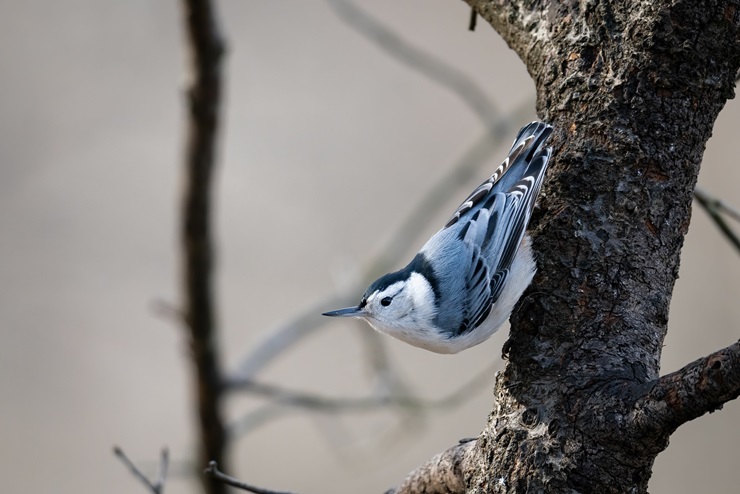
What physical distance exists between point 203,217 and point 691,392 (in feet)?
6.36

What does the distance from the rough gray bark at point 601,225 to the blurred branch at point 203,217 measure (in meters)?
1.30

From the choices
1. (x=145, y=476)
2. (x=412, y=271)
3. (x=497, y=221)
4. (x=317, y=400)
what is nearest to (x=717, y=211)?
(x=497, y=221)

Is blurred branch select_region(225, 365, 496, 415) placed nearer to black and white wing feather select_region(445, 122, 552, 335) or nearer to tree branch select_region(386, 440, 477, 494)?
black and white wing feather select_region(445, 122, 552, 335)

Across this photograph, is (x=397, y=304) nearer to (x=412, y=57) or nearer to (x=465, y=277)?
(x=465, y=277)

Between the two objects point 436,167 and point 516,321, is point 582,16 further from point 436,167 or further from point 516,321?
point 436,167

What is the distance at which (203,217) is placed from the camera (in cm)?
272

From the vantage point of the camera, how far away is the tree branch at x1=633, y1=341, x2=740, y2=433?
1021 mm

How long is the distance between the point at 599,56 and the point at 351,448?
2241mm

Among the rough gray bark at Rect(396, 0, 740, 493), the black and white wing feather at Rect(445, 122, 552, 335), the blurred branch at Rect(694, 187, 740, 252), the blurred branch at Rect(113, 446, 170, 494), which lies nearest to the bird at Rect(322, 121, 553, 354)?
the black and white wing feather at Rect(445, 122, 552, 335)

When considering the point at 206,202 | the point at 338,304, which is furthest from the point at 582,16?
the point at 338,304

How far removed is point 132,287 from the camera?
5.09 meters

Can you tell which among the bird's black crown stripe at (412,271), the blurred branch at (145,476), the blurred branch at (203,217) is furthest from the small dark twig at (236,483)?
the blurred branch at (203,217)

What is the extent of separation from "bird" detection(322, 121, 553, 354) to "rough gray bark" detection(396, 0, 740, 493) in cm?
29

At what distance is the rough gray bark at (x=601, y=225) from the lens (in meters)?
1.31
